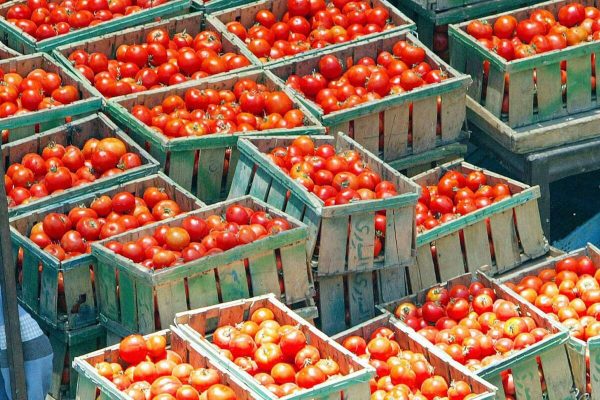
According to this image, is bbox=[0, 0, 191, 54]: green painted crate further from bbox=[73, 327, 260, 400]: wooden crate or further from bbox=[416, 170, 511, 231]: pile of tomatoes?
bbox=[73, 327, 260, 400]: wooden crate

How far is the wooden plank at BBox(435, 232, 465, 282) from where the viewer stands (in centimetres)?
773

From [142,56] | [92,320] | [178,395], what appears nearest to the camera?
[178,395]

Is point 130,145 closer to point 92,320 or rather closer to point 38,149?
point 38,149

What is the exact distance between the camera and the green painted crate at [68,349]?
7.11 metres

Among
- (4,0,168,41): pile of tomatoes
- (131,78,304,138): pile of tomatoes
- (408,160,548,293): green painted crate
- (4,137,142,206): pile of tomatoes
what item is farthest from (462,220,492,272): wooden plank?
(4,0,168,41): pile of tomatoes

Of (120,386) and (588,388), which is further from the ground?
(120,386)

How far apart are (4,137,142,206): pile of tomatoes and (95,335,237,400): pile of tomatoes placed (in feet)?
4.66

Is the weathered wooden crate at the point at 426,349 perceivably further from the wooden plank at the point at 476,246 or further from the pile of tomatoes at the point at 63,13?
the pile of tomatoes at the point at 63,13

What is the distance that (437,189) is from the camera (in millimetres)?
8180

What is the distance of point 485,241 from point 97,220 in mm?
2182

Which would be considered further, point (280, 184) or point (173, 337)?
point (280, 184)

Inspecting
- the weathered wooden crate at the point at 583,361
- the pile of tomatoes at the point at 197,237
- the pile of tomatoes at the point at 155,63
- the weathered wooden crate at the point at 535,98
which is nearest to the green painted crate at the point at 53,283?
the pile of tomatoes at the point at 197,237

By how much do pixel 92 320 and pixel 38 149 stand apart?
131 cm

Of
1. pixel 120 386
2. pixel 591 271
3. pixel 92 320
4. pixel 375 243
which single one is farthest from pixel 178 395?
pixel 591 271
